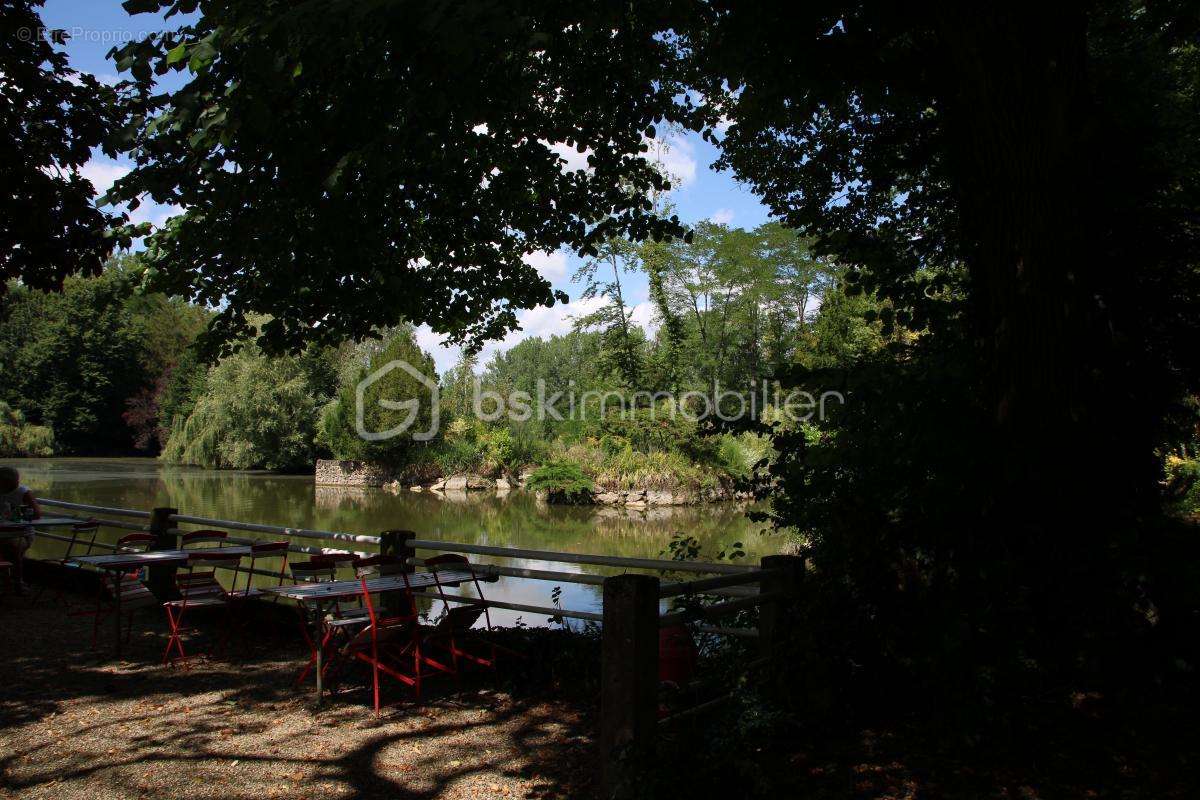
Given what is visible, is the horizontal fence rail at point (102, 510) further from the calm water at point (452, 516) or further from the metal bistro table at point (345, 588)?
the calm water at point (452, 516)

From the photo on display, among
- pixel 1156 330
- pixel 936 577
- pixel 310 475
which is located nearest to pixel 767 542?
pixel 1156 330

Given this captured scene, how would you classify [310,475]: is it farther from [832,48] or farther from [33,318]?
[832,48]

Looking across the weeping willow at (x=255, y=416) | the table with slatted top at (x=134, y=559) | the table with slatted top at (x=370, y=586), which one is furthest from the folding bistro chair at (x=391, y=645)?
the weeping willow at (x=255, y=416)

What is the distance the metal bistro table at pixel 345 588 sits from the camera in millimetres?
4590

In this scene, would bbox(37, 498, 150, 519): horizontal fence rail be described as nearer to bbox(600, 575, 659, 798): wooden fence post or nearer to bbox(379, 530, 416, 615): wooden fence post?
bbox(379, 530, 416, 615): wooden fence post

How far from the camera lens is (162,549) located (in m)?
7.41

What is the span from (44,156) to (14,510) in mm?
3358

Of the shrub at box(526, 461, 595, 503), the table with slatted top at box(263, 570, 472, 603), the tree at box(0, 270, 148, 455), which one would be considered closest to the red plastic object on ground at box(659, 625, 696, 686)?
the table with slatted top at box(263, 570, 472, 603)

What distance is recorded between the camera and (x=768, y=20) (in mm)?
4438

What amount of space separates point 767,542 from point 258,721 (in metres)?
12.7

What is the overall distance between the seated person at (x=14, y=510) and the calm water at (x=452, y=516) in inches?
181

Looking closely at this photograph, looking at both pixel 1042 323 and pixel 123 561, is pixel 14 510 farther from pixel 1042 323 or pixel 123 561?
pixel 1042 323

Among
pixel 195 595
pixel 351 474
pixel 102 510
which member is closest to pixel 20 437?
pixel 351 474

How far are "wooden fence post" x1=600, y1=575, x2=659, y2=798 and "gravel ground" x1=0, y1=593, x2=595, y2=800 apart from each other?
0.51 meters
